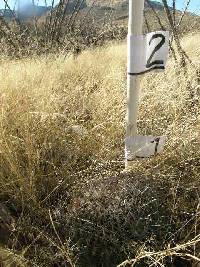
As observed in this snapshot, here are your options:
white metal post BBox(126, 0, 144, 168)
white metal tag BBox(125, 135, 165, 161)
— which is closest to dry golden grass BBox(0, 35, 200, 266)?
white metal tag BBox(125, 135, 165, 161)

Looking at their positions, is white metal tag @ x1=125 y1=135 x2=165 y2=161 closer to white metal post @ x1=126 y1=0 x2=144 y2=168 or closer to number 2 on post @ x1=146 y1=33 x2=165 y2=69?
white metal post @ x1=126 y1=0 x2=144 y2=168

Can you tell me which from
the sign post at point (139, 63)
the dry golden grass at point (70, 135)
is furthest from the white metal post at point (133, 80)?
the dry golden grass at point (70, 135)

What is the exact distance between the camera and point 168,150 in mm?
2518

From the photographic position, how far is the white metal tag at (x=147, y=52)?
2.25 m

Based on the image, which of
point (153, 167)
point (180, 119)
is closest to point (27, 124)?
point (153, 167)

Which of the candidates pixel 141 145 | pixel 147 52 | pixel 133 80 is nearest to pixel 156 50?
pixel 147 52

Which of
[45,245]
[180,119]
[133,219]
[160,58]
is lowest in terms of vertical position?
[45,245]

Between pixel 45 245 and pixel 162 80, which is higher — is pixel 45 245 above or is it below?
below

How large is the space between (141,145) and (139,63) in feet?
1.32

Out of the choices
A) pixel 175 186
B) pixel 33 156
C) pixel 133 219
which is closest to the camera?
pixel 133 219

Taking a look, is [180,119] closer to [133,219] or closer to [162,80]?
[162,80]

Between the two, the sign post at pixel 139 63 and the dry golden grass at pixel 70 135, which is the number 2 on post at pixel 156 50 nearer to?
the sign post at pixel 139 63

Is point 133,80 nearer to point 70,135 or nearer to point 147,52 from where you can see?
point 147,52

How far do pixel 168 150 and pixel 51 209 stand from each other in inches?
26.1
